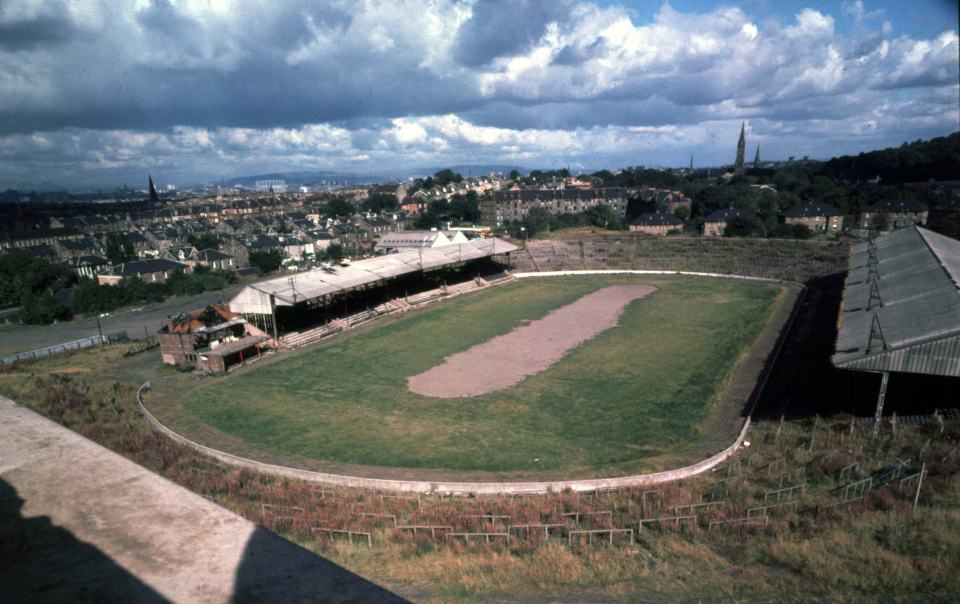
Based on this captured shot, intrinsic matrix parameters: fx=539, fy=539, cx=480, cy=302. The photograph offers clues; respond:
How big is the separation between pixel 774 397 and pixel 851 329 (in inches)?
149

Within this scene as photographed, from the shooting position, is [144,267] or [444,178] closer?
[144,267]

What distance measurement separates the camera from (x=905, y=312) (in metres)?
20.4

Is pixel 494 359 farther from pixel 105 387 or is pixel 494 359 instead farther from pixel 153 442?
pixel 105 387

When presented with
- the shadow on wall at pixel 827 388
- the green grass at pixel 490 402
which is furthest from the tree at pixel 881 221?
the shadow on wall at pixel 827 388

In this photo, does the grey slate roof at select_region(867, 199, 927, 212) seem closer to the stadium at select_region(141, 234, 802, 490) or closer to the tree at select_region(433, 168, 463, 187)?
the stadium at select_region(141, 234, 802, 490)

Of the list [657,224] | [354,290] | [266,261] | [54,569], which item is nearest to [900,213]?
[657,224]

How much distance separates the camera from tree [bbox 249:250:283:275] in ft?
205

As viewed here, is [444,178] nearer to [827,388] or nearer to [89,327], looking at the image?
[89,327]

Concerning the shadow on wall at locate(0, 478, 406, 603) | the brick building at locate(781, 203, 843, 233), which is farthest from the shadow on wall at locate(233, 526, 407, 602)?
the brick building at locate(781, 203, 843, 233)

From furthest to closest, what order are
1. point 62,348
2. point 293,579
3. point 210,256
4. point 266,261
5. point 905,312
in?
point 210,256 < point 266,261 < point 62,348 < point 905,312 < point 293,579

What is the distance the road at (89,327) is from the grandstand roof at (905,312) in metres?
41.8

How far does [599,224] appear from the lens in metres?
79.4

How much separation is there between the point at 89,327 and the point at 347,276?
74.0 feet

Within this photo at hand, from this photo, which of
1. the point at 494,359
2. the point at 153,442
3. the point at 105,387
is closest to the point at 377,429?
the point at 153,442
